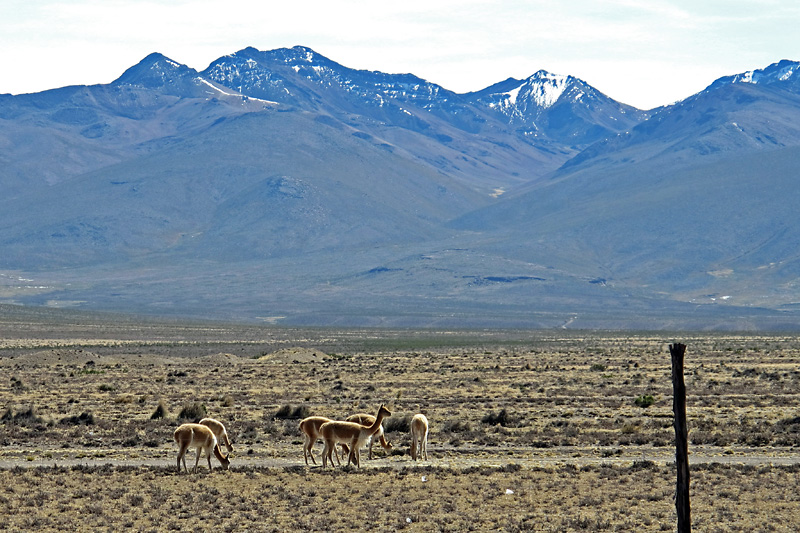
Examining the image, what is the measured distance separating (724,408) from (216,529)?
18376 millimetres

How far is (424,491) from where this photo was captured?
17.1 meters

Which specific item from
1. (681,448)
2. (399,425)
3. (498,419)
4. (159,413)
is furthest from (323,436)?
(159,413)

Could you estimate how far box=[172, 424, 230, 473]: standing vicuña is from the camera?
60.3ft

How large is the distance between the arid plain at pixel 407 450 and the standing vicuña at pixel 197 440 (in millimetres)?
304

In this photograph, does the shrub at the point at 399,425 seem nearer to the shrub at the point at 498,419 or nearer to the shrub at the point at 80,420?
the shrub at the point at 498,419

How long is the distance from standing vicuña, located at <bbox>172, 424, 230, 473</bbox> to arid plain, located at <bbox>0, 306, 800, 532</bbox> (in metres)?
0.30

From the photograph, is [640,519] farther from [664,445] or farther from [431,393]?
[431,393]

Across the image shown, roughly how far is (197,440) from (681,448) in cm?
906

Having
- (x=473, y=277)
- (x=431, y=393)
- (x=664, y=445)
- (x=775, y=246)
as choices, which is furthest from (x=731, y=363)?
(x=775, y=246)

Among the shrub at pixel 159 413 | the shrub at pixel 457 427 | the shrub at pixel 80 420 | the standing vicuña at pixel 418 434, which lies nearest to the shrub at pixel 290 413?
the shrub at pixel 159 413

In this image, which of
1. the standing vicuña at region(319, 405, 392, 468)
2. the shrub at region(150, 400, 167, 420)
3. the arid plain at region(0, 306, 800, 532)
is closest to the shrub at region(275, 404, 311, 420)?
the arid plain at region(0, 306, 800, 532)

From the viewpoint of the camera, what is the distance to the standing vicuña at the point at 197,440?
1838cm

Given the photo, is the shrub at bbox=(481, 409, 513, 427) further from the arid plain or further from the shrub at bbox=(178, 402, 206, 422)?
the shrub at bbox=(178, 402, 206, 422)

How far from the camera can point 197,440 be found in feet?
61.0
